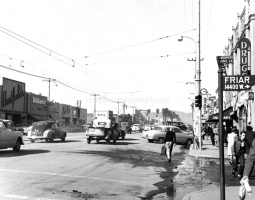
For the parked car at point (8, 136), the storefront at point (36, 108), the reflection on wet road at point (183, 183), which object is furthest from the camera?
the storefront at point (36, 108)

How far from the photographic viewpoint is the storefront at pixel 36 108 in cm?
5206

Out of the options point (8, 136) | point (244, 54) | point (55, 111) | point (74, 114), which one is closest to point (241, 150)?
point (8, 136)

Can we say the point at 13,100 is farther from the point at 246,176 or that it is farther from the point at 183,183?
the point at 246,176

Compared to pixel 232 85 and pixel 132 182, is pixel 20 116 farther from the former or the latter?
pixel 232 85

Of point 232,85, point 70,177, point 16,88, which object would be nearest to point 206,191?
point 232,85

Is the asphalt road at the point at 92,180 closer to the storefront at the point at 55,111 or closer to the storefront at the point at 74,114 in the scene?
the storefront at the point at 55,111

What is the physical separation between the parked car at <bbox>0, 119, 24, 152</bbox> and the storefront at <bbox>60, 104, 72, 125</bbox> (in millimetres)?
51645

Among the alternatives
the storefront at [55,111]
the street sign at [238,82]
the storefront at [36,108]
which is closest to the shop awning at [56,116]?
the storefront at [55,111]

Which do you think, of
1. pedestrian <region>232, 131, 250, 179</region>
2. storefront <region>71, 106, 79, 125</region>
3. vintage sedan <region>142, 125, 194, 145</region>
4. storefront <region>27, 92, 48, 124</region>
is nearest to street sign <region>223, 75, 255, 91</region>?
pedestrian <region>232, 131, 250, 179</region>

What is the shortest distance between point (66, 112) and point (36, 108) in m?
17.1

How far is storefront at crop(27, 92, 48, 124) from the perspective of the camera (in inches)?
2050

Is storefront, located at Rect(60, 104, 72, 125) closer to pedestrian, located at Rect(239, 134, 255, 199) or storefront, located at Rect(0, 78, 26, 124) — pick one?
storefront, located at Rect(0, 78, 26, 124)

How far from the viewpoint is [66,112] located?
235ft

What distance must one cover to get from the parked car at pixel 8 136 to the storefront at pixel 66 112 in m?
51.6
